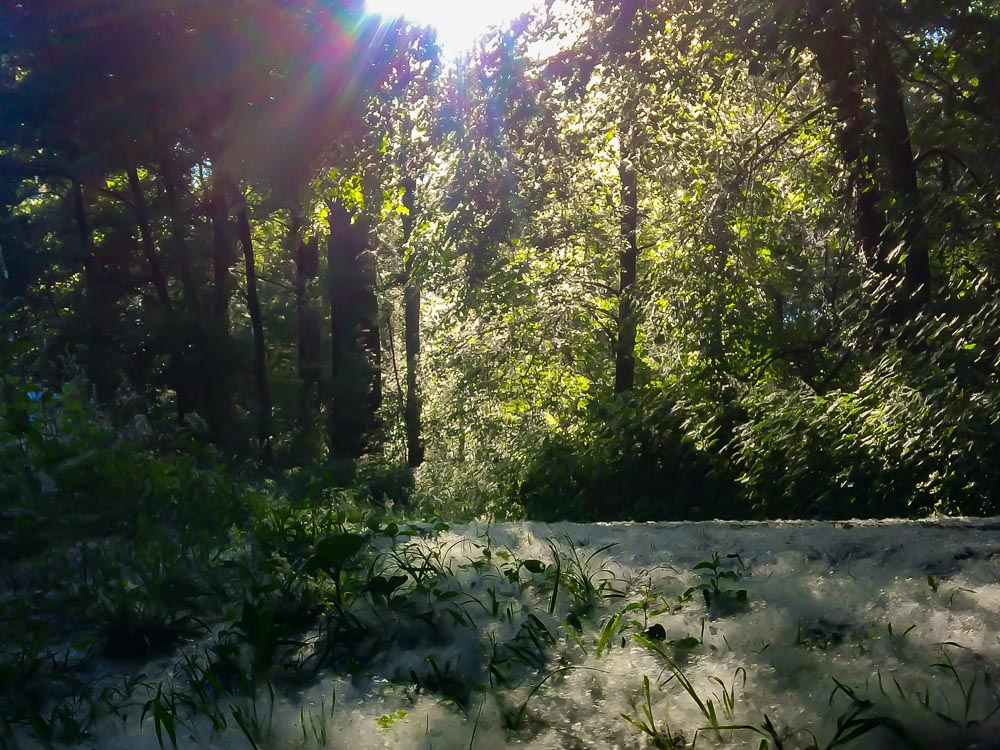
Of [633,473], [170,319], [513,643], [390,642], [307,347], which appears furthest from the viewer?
[307,347]

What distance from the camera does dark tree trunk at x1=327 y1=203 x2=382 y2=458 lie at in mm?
18953

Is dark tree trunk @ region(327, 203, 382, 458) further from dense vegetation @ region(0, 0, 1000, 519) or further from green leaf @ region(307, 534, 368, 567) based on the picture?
green leaf @ region(307, 534, 368, 567)

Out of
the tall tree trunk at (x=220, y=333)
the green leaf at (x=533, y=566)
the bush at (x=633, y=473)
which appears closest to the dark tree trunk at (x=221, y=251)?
the tall tree trunk at (x=220, y=333)

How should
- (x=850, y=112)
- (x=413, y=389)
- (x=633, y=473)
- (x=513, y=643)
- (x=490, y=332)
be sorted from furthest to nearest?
(x=413, y=389) < (x=490, y=332) < (x=633, y=473) < (x=850, y=112) < (x=513, y=643)

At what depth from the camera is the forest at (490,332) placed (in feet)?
10.6

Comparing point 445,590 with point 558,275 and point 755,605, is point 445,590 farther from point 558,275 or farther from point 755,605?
point 558,275

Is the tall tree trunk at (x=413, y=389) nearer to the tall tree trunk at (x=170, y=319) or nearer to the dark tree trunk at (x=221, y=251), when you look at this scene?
the dark tree trunk at (x=221, y=251)

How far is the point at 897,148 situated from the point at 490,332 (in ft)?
35.9

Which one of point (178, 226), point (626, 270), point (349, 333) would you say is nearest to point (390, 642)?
point (626, 270)

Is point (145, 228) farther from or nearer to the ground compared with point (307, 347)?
farther from the ground

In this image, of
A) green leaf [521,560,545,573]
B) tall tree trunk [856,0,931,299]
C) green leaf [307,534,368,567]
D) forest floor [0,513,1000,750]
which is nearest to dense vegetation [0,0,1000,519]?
tall tree trunk [856,0,931,299]

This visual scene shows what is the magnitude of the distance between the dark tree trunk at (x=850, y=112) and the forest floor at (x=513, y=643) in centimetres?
365

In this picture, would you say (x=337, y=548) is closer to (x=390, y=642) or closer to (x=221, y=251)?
→ (x=390, y=642)

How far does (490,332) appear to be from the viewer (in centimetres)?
1858
